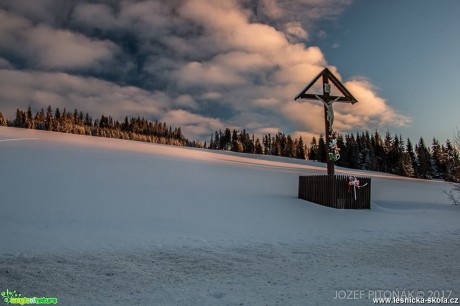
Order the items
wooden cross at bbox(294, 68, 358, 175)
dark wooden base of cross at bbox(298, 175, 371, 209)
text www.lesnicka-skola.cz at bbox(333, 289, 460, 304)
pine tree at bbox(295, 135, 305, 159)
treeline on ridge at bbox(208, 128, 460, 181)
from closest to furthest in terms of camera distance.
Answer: text www.lesnicka-skola.cz at bbox(333, 289, 460, 304) → dark wooden base of cross at bbox(298, 175, 371, 209) → wooden cross at bbox(294, 68, 358, 175) → treeline on ridge at bbox(208, 128, 460, 181) → pine tree at bbox(295, 135, 305, 159)

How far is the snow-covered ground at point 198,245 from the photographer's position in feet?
19.8

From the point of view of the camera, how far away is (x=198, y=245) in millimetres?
9633

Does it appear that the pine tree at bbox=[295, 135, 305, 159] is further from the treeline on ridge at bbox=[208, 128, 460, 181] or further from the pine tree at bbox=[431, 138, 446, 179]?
the pine tree at bbox=[431, 138, 446, 179]

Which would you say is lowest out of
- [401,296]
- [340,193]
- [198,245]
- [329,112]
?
[198,245]

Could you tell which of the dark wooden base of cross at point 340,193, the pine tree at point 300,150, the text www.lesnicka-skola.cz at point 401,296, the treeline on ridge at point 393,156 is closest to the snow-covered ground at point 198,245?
the text www.lesnicka-skola.cz at point 401,296

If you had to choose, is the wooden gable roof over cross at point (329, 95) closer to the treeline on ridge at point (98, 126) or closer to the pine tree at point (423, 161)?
the pine tree at point (423, 161)

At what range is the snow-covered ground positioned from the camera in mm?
6027

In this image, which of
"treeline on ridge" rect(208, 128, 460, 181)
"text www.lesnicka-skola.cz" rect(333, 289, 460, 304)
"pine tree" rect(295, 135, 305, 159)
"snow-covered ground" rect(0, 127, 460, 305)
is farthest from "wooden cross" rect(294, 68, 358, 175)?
"pine tree" rect(295, 135, 305, 159)

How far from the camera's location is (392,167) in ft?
309

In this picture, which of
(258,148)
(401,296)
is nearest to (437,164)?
(258,148)

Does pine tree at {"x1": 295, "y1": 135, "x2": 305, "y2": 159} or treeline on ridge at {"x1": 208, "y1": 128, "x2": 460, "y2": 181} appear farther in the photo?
pine tree at {"x1": 295, "y1": 135, "x2": 305, "y2": 159}

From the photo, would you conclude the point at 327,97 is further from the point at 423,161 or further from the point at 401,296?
the point at 423,161

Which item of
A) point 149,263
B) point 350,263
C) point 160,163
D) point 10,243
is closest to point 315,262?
point 350,263

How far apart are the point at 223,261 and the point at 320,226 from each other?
6.41 meters
